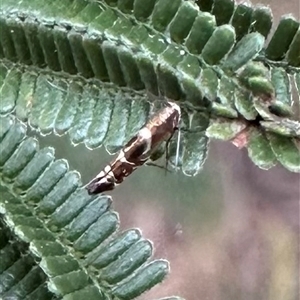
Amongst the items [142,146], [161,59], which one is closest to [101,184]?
[142,146]

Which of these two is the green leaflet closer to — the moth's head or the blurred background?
the moth's head

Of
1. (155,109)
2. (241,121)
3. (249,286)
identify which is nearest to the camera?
(241,121)

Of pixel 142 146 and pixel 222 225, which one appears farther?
pixel 222 225

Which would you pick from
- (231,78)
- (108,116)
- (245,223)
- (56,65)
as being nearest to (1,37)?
(56,65)

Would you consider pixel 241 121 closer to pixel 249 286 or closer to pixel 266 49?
pixel 266 49

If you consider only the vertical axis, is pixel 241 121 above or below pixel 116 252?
above

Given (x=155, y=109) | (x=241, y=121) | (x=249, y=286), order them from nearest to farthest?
(x=241, y=121) → (x=155, y=109) → (x=249, y=286)

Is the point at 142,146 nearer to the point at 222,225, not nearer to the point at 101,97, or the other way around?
the point at 101,97
